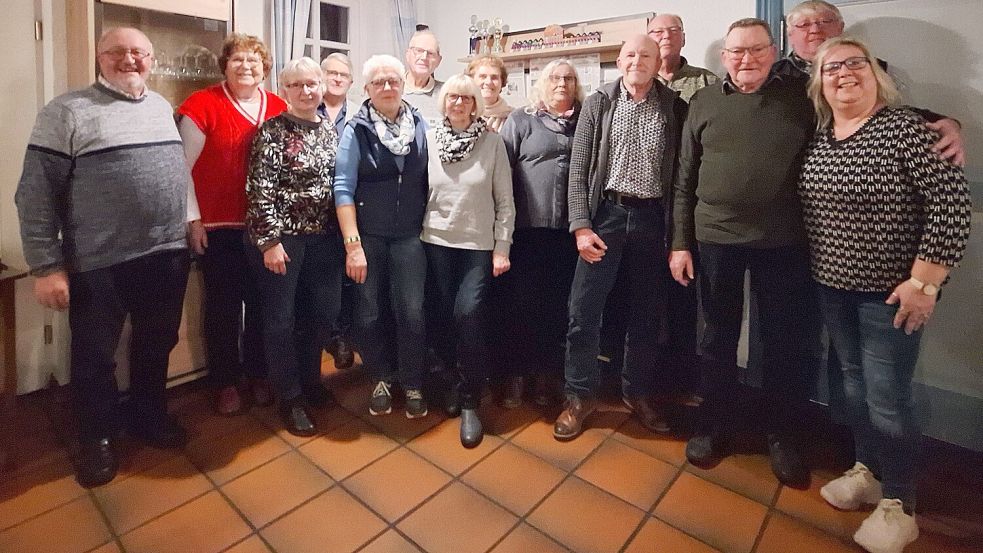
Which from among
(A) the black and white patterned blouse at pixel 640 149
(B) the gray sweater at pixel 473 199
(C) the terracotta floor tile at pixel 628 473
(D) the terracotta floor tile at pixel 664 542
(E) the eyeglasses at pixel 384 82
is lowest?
(D) the terracotta floor tile at pixel 664 542

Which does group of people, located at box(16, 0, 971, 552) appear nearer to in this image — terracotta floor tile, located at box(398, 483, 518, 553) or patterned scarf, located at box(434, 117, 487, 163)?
patterned scarf, located at box(434, 117, 487, 163)

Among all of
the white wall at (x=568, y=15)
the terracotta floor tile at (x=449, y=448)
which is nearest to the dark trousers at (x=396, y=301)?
the terracotta floor tile at (x=449, y=448)

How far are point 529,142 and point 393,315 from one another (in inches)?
36.5

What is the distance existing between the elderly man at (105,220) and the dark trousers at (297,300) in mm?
335


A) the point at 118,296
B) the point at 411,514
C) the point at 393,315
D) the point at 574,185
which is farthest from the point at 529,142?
the point at 118,296

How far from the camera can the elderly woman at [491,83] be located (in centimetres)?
238

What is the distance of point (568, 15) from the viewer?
329 cm

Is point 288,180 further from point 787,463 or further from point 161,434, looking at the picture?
point 787,463

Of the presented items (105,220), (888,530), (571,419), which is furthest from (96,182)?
(888,530)

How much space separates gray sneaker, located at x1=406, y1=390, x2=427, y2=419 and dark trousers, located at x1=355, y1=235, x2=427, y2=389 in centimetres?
3

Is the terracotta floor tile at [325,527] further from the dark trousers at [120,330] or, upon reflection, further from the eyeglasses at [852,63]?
the eyeglasses at [852,63]

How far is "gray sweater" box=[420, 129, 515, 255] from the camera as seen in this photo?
208cm

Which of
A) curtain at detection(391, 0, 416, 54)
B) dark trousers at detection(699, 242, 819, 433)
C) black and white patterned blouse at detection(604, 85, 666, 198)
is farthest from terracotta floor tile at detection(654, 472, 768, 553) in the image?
curtain at detection(391, 0, 416, 54)

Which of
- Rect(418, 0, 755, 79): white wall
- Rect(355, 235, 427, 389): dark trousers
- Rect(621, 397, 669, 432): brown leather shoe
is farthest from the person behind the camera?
Rect(418, 0, 755, 79): white wall
